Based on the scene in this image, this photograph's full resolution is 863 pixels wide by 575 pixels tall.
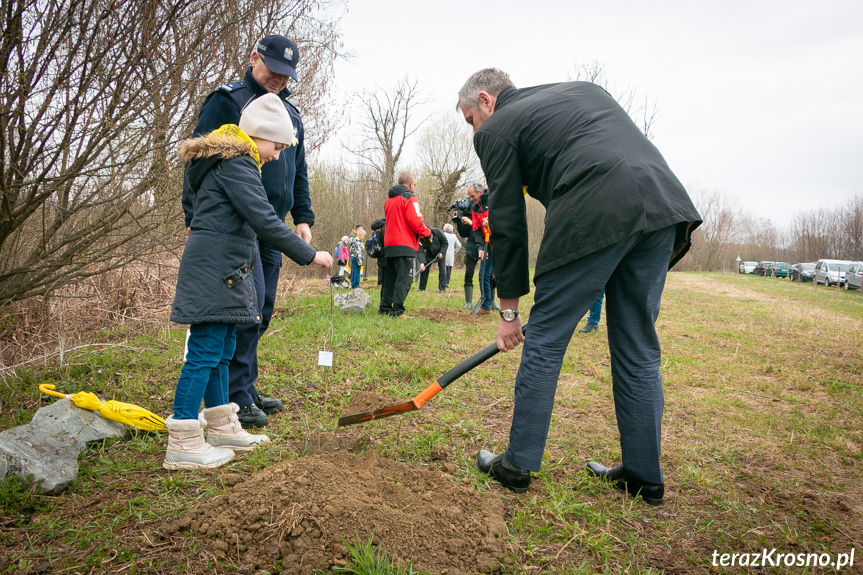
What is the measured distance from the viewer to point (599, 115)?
2375mm

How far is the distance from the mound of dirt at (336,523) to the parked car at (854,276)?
33.4 metres

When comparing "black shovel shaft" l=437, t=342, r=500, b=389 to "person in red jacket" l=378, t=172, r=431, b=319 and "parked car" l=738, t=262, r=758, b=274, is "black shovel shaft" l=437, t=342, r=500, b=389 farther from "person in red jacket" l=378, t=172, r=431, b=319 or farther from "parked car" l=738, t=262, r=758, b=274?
"parked car" l=738, t=262, r=758, b=274

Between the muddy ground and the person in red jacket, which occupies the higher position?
the person in red jacket

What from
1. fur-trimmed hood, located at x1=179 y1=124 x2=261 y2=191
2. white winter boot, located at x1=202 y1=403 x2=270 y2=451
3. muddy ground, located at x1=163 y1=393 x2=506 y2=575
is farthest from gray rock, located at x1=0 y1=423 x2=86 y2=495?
fur-trimmed hood, located at x1=179 y1=124 x2=261 y2=191

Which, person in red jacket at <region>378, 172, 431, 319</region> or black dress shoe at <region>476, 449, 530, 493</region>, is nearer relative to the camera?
black dress shoe at <region>476, 449, 530, 493</region>

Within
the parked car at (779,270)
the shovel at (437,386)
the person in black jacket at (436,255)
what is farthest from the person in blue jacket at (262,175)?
the parked car at (779,270)

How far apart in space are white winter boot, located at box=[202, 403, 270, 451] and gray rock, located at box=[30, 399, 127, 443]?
0.59 metres

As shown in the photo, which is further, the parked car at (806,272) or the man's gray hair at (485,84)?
the parked car at (806,272)

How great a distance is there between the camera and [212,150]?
8.29 ft

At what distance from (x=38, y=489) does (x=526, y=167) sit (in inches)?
106

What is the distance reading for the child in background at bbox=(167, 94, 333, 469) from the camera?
2.52 meters

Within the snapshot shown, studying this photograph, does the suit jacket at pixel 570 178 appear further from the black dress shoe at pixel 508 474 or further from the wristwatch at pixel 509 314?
the black dress shoe at pixel 508 474

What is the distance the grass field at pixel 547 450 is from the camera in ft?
6.59

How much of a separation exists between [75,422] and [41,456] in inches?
15.7
